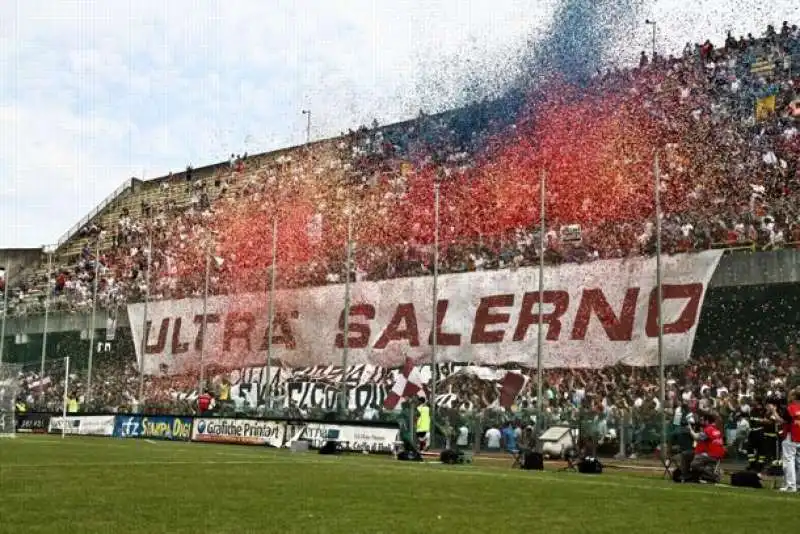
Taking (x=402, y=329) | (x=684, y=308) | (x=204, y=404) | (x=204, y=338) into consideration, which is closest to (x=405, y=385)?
(x=402, y=329)

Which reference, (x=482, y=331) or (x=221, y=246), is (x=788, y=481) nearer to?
(x=482, y=331)

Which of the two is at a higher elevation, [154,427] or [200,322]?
[200,322]

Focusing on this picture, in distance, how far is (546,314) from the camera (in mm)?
35531

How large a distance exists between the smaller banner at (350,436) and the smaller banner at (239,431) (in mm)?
713

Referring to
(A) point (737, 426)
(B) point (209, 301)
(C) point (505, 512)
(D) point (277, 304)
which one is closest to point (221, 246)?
(B) point (209, 301)

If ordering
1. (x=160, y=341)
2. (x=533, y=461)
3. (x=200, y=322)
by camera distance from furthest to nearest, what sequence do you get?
(x=160, y=341) < (x=200, y=322) < (x=533, y=461)

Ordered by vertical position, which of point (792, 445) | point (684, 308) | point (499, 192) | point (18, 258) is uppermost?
point (18, 258)

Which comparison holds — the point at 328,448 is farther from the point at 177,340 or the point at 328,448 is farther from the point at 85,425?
the point at 177,340

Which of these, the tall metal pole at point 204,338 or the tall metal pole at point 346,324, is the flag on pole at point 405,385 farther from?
the tall metal pole at point 204,338

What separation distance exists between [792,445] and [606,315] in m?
14.3

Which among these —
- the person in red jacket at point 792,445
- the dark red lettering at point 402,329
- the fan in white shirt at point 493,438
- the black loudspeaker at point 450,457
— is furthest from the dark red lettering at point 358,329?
the person in red jacket at point 792,445

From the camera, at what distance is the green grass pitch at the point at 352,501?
11.3 meters

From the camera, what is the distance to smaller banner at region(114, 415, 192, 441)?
130 ft

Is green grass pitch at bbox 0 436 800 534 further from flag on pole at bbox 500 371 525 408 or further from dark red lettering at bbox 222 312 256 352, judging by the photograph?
dark red lettering at bbox 222 312 256 352
